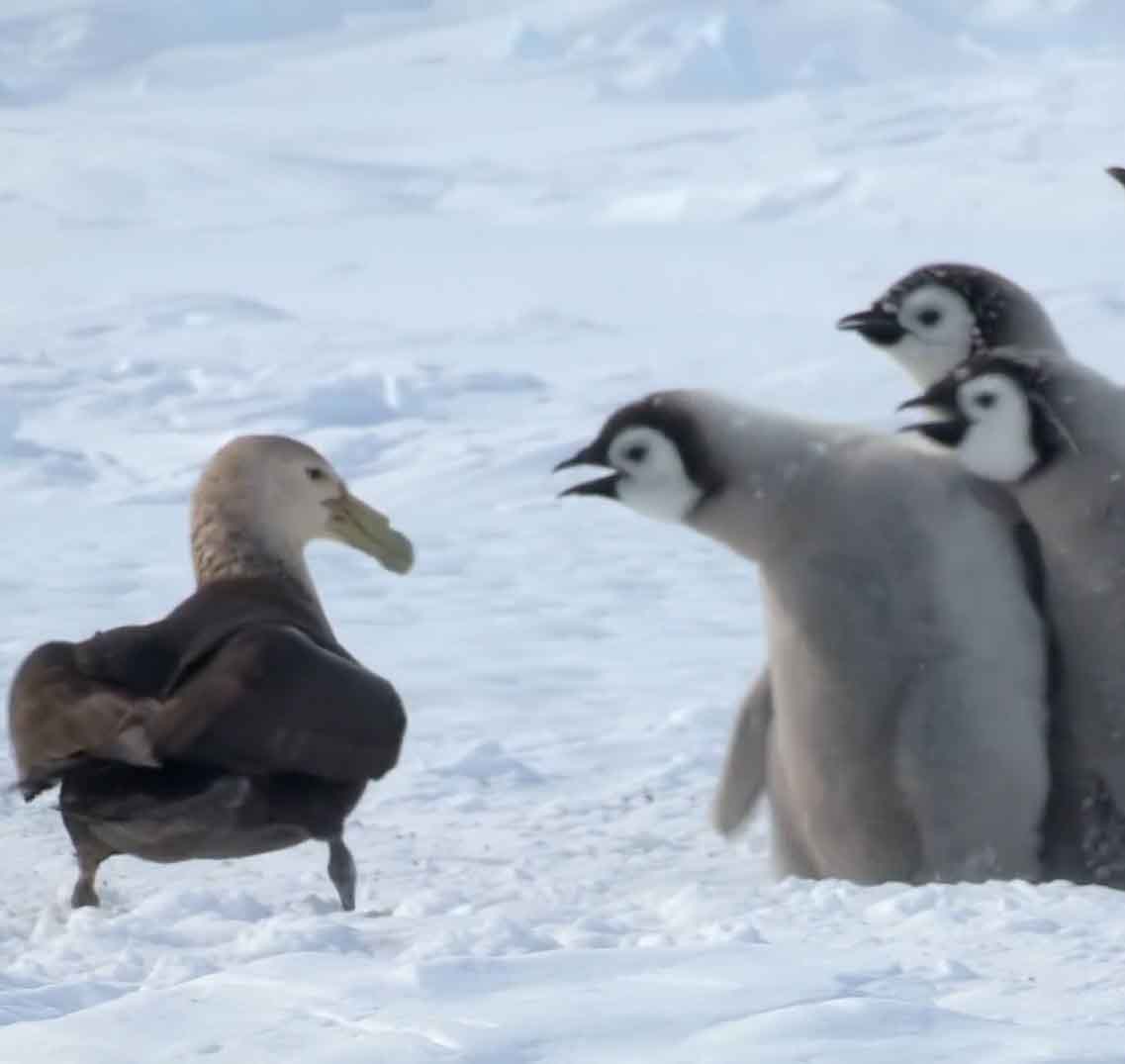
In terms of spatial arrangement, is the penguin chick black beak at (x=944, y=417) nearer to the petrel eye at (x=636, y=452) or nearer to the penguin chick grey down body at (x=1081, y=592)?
the penguin chick grey down body at (x=1081, y=592)

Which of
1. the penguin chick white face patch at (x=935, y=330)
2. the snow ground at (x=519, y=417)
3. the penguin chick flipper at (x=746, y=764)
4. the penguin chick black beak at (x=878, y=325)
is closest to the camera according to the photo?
the snow ground at (x=519, y=417)

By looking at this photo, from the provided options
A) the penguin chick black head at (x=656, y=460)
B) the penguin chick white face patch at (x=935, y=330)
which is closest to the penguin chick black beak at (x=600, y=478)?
the penguin chick black head at (x=656, y=460)

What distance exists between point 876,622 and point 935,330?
0.88 m

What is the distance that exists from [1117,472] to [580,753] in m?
1.93

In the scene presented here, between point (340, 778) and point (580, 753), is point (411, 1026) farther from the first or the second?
point (580, 753)

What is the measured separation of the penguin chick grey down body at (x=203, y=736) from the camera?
407 cm

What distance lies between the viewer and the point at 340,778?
13.9 ft

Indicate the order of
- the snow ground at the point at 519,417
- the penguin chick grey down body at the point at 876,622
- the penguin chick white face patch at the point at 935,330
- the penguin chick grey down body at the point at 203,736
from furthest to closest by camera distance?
the penguin chick white face patch at the point at 935,330 → the penguin chick grey down body at the point at 876,622 → the penguin chick grey down body at the point at 203,736 → the snow ground at the point at 519,417

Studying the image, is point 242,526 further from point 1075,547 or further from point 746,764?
point 1075,547

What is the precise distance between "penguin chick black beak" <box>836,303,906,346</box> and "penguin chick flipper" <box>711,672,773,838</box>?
744 mm

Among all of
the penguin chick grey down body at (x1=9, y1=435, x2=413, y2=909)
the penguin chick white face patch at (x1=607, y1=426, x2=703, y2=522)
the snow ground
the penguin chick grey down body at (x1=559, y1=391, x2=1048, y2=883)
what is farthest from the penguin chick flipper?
the penguin chick grey down body at (x1=9, y1=435, x2=413, y2=909)

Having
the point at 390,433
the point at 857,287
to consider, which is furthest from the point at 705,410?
the point at 857,287

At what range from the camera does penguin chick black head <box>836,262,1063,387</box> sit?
16.3ft

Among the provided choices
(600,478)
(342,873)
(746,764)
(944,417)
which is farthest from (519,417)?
(342,873)
